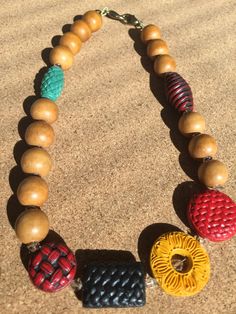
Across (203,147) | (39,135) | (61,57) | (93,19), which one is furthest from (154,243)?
(93,19)

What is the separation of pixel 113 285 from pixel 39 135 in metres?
0.64

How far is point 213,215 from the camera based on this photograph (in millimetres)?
1371

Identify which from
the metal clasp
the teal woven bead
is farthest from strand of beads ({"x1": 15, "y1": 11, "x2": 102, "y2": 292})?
the metal clasp

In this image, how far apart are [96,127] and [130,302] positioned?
77 cm

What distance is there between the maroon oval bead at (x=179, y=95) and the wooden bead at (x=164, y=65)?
11cm

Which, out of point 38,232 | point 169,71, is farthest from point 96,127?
point 38,232

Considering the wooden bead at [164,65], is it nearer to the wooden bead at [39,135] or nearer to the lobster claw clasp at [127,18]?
the lobster claw clasp at [127,18]

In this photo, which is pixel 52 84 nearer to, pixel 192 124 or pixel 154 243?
pixel 192 124

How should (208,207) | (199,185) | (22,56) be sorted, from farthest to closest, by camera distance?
(22,56)
(199,185)
(208,207)

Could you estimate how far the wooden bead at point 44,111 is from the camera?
158 cm

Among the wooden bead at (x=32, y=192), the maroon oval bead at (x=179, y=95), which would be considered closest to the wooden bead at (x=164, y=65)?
the maroon oval bead at (x=179, y=95)

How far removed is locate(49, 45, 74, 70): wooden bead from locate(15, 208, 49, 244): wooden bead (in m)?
0.80

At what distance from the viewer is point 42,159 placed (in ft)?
4.71

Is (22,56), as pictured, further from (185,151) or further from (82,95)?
(185,151)
